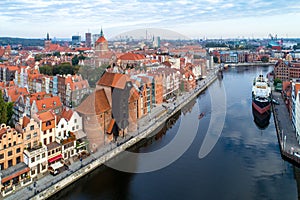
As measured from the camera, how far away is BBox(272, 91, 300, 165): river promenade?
38.5 ft

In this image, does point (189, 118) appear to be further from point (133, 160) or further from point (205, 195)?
point (205, 195)

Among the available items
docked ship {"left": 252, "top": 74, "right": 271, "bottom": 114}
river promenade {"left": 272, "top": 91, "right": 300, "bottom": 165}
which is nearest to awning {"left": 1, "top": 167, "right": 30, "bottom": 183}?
river promenade {"left": 272, "top": 91, "right": 300, "bottom": 165}

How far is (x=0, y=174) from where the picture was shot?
28.6ft

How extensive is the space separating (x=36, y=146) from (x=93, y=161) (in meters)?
2.13

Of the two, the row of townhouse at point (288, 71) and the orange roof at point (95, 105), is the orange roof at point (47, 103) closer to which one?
the orange roof at point (95, 105)

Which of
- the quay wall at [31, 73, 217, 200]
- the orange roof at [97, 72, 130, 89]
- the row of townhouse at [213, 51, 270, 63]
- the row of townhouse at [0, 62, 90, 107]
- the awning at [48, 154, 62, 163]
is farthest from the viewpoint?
the row of townhouse at [213, 51, 270, 63]

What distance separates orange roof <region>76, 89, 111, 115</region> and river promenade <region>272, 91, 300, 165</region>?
7904 mm

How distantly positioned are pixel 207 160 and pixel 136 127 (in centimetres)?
431

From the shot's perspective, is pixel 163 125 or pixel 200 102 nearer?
pixel 163 125

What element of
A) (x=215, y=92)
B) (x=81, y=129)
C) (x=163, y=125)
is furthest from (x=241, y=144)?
(x=215, y=92)

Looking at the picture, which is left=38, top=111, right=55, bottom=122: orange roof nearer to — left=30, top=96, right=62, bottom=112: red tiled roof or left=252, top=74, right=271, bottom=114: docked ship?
left=30, top=96, right=62, bottom=112: red tiled roof

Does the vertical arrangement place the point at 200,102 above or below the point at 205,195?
above

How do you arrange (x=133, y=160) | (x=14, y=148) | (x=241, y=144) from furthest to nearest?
(x=241, y=144) → (x=133, y=160) → (x=14, y=148)

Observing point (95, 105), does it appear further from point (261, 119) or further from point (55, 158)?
point (261, 119)
